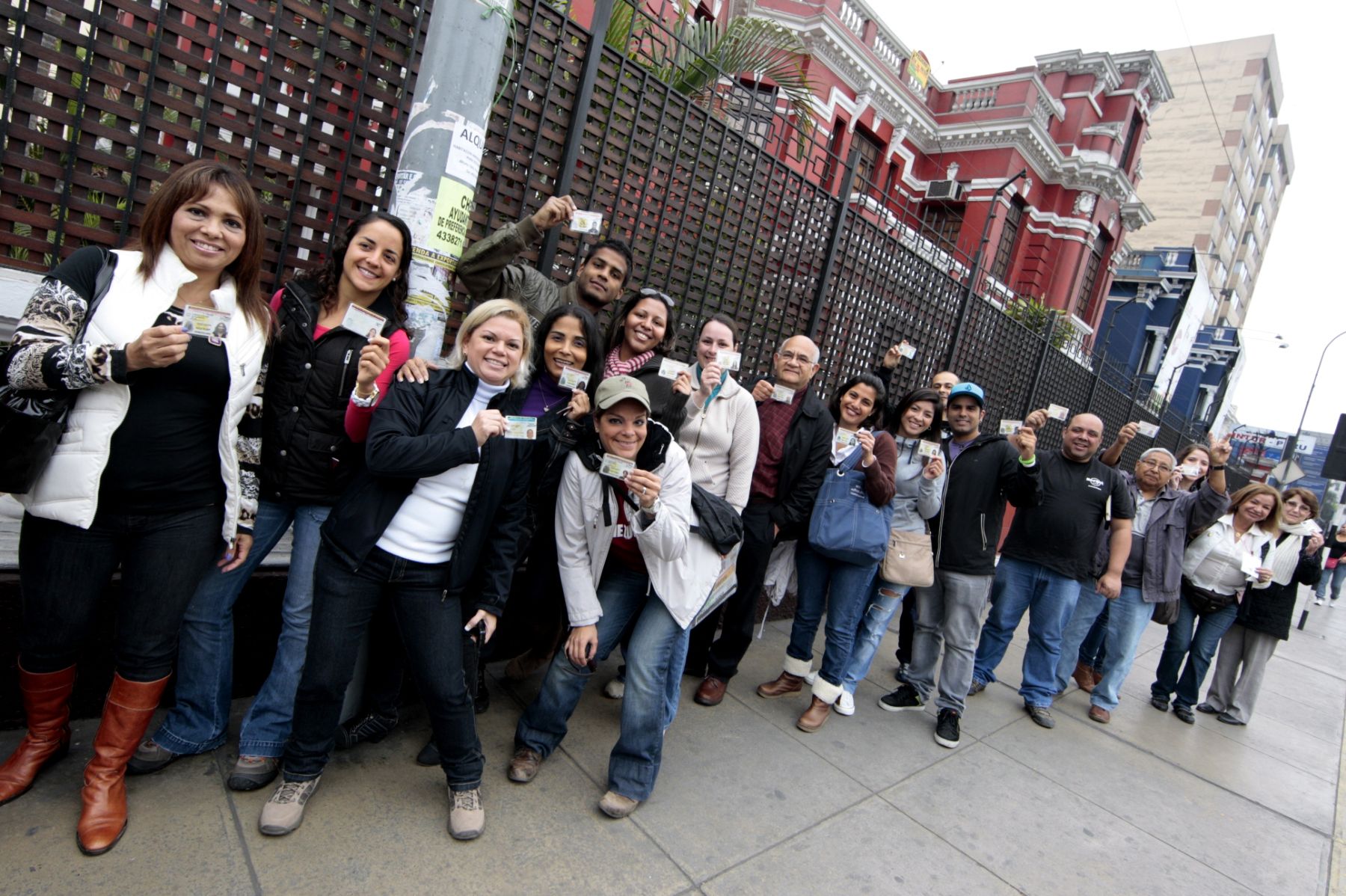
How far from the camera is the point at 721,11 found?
12.4m

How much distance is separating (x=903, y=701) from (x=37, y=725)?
162 inches

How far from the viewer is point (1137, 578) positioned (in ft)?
16.3

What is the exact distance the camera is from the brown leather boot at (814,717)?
12.3ft

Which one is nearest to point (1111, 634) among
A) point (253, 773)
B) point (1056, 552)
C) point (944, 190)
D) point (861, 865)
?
point (1056, 552)

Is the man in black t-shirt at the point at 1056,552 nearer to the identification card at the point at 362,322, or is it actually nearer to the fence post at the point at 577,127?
the fence post at the point at 577,127

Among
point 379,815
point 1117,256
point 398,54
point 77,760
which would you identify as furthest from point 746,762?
point 1117,256

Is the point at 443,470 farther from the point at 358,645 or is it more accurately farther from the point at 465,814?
the point at 465,814

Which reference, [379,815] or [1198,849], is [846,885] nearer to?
[379,815]

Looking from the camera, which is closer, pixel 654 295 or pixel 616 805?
pixel 616 805

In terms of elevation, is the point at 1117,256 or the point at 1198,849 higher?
the point at 1117,256

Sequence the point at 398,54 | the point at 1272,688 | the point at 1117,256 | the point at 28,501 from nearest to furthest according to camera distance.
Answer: the point at 28,501
the point at 398,54
the point at 1272,688
the point at 1117,256

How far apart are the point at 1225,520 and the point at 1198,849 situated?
2.79 m

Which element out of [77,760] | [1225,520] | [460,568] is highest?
[1225,520]

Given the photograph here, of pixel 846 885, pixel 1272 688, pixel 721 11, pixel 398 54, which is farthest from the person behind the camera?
pixel 721 11
